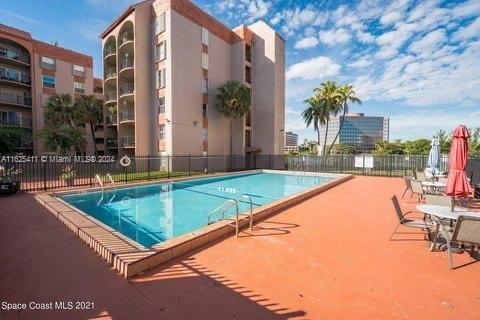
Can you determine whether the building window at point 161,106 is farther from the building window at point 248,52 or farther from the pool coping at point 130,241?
the pool coping at point 130,241

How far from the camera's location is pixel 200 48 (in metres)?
27.3

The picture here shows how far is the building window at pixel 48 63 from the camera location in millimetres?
31438

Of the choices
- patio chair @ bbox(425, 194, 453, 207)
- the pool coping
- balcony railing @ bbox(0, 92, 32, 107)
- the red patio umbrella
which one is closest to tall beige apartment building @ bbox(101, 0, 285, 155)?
balcony railing @ bbox(0, 92, 32, 107)

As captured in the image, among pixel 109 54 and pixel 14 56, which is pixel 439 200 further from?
pixel 14 56

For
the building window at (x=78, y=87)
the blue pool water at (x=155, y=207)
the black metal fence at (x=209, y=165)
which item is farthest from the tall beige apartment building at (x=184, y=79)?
the blue pool water at (x=155, y=207)

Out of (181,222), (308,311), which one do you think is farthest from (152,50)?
(308,311)

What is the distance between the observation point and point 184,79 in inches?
1002

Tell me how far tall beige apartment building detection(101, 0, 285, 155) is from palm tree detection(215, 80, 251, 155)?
1.51 metres

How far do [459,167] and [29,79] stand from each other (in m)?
40.8

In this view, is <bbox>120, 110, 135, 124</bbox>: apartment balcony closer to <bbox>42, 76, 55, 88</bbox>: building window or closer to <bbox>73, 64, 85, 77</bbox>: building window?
<bbox>42, 76, 55, 88</bbox>: building window

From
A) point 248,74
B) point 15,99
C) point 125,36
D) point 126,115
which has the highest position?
point 125,36

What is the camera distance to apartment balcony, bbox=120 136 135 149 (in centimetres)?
2625

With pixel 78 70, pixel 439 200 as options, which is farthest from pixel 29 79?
pixel 439 200

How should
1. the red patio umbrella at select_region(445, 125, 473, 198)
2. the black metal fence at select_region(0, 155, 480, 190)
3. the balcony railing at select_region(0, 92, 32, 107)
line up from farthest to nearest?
1. the balcony railing at select_region(0, 92, 32, 107)
2. the black metal fence at select_region(0, 155, 480, 190)
3. the red patio umbrella at select_region(445, 125, 473, 198)
